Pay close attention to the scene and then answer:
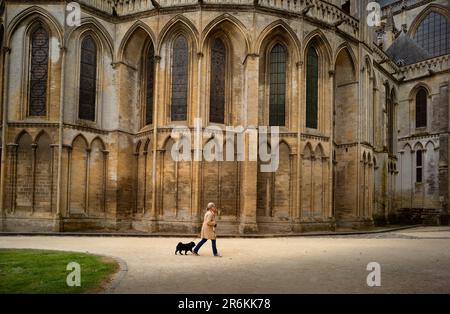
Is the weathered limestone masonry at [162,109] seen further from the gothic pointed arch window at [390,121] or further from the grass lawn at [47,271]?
the gothic pointed arch window at [390,121]

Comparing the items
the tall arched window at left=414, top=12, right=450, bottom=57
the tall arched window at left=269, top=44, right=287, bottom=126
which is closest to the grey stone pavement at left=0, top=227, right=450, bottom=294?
the tall arched window at left=269, top=44, right=287, bottom=126

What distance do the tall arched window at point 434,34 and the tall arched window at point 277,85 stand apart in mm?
24884

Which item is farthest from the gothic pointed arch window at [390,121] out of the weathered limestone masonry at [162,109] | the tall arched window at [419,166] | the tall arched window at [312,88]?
the tall arched window at [312,88]

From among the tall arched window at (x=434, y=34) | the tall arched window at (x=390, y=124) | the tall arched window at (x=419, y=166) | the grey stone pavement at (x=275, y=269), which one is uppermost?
the tall arched window at (x=434, y=34)

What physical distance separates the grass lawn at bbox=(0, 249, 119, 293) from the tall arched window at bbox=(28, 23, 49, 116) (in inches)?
423

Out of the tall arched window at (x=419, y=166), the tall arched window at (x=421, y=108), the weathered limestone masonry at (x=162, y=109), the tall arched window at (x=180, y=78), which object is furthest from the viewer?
the tall arched window at (x=421, y=108)

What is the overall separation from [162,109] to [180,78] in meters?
1.87

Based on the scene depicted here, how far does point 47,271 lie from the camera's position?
9.28 metres

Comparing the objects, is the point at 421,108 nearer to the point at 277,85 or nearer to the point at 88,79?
the point at 277,85

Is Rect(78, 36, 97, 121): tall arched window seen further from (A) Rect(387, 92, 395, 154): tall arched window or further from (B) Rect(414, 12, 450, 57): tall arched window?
(B) Rect(414, 12, 450, 57): tall arched window

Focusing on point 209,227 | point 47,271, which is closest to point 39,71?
point 209,227

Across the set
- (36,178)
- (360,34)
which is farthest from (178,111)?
(360,34)

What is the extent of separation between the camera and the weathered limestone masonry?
21344 millimetres

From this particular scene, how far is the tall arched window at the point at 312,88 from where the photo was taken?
23.9 metres
